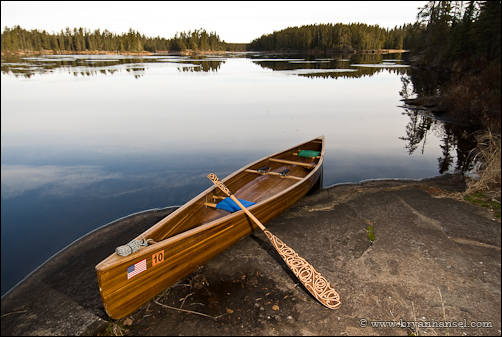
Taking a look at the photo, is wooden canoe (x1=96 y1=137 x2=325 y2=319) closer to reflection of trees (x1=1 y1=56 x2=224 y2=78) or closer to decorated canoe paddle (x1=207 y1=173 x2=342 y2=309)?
decorated canoe paddle (x1=207 y1=173 x2=342 y2=309)

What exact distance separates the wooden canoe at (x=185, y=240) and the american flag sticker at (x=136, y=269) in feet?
0.07

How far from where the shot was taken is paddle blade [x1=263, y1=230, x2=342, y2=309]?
217 inches

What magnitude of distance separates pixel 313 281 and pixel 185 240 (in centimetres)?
278

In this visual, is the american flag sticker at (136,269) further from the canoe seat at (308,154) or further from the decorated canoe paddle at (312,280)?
the canoe seat at (308,154)

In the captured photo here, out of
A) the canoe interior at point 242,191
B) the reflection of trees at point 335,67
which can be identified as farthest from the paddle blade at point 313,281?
the reflection of trees at point 335,67

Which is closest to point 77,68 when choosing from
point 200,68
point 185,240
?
point 200,68

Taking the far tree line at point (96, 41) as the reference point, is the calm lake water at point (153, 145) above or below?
below

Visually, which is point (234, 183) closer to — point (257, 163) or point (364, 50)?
point (257, 163)

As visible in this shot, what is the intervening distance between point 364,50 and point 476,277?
143 meters

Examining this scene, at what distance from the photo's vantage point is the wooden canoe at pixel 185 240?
4.91 m

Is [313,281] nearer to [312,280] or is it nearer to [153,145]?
[312,280]

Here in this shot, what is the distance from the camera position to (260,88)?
39.2 meters

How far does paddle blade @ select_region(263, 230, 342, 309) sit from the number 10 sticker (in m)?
2.64

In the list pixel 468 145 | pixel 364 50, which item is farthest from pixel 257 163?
pixel 364 50
